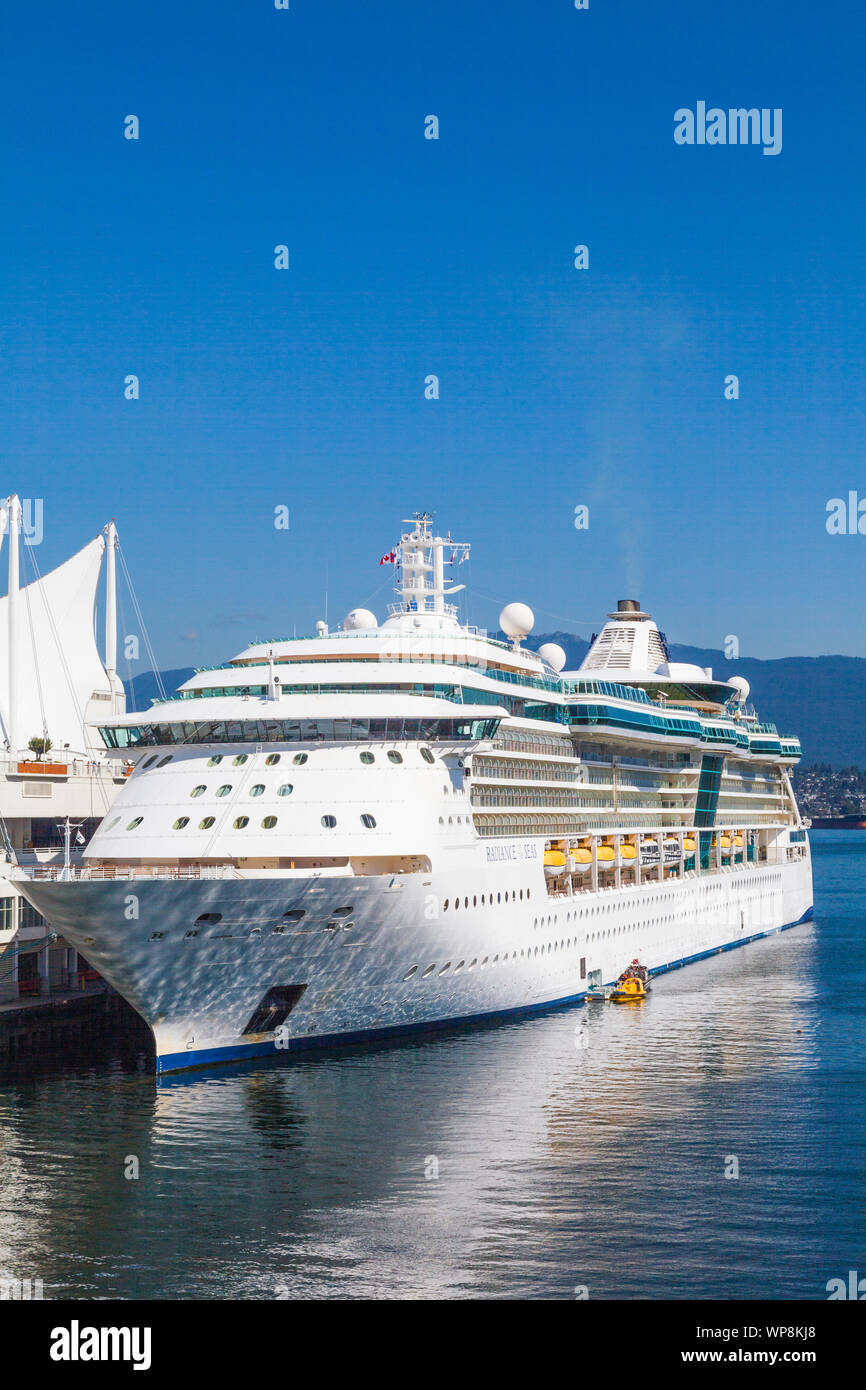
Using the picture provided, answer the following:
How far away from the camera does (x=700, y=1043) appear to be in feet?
123

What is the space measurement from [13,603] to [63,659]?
1298 centimetres

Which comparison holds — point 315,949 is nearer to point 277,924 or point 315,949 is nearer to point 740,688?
point 277,924

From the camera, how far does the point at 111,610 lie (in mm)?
60469

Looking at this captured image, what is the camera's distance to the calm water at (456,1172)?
2070 cm

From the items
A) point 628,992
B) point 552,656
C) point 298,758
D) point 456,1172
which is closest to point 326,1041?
point 298,758

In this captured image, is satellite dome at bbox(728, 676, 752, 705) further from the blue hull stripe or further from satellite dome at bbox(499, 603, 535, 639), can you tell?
the blue hull stripe

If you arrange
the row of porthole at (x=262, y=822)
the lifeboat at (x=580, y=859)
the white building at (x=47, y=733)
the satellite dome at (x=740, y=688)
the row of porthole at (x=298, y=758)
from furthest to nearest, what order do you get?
the satellite dome at (x=740, y=688) → the lifeboat at (x=580, y=859) → the white building at (x=47, y=733) → the row of porthole at (x=298, y=758) → the row of porthole at (x=262, y=822)

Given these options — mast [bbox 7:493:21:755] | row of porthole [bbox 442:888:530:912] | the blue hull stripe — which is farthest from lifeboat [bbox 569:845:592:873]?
mast [bbox 7:493:21:755]

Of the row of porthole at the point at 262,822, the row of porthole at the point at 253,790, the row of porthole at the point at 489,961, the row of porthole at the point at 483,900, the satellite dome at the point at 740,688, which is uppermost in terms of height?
the satellite dome at the point at 740,688

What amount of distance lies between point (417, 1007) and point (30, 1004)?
12.3m

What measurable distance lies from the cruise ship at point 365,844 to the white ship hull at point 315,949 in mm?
55

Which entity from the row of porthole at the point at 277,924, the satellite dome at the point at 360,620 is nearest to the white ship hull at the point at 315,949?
the row of porthole at the point at 277,924

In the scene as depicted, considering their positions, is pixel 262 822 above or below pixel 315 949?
above

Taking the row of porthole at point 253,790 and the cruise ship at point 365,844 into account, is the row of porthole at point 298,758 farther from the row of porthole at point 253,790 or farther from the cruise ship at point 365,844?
the row of porthole at point 253,790
